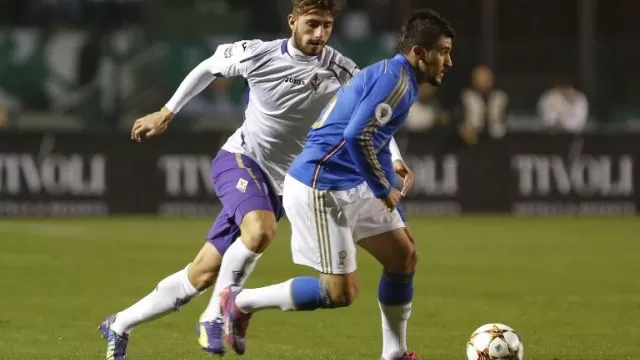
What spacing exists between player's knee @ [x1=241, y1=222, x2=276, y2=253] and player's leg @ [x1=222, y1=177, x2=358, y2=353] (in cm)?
38

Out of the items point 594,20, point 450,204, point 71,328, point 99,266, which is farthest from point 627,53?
point 71,328

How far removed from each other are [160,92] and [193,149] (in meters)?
1.51

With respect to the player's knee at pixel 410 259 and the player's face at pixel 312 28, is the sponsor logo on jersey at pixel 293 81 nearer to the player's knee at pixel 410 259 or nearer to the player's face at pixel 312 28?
the player's face at pixel 312 28

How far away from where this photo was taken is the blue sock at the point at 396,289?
23.4 feet

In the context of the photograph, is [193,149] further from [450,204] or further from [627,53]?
[627,53]

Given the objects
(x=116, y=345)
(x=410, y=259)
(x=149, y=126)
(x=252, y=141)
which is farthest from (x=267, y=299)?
(x=252, y=141)

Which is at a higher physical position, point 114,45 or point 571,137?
point 114,45

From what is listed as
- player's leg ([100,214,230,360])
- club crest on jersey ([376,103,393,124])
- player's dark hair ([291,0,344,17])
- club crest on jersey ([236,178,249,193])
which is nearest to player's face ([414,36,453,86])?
club crest on jersey ([376,103,393,124])

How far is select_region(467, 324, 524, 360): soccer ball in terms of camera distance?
23.3 feet

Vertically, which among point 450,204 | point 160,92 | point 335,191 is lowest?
point 450,204

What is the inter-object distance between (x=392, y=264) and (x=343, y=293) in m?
0.38

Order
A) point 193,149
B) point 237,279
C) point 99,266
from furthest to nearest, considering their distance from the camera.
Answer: point 193,149, point 99,266, point 237,279

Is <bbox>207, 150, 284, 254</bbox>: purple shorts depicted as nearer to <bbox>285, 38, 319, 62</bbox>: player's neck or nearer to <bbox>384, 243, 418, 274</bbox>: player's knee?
<bbox>285, 38, 319, 62</bbox>: player's neck

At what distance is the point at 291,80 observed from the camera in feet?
25.6
